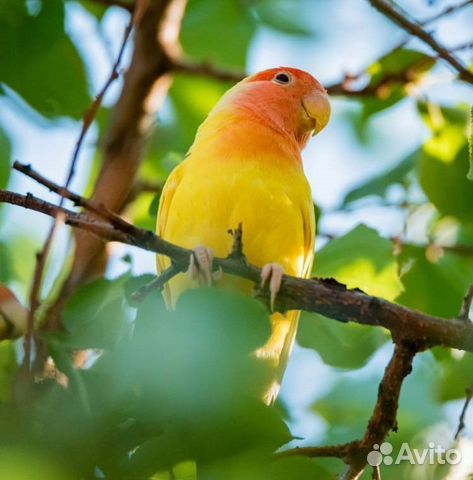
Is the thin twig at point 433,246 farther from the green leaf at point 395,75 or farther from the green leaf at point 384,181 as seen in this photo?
the green leaf at point 395,75

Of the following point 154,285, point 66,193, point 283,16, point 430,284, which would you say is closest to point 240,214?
point 154,285

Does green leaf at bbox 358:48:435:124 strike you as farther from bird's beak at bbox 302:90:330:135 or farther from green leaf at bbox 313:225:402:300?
green leaf at bbox 313:225:402:300

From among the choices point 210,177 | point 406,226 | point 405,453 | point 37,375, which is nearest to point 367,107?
point 406,226

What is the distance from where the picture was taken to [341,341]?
3.60 meters

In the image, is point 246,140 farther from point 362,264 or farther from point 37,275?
point 37,275

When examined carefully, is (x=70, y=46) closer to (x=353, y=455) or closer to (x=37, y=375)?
(x=37, y=375)

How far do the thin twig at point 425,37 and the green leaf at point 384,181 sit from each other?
662 mm

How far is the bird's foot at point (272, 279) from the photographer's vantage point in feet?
9.07

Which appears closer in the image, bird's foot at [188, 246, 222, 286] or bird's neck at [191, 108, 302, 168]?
bird's foot at [188, 246, 222, 286]

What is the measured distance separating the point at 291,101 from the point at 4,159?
1.52m

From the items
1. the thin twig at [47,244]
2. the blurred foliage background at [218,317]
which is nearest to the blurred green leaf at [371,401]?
the blurred foliage background at [218,317]

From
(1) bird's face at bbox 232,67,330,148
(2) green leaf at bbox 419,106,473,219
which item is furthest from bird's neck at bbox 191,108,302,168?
(2) green leaf at bbox 419,106,473,219

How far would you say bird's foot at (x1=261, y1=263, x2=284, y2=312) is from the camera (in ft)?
9.07

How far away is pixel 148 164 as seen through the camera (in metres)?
5.96
